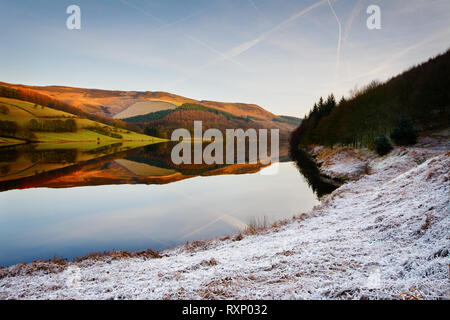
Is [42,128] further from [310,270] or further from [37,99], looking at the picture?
[310,270]

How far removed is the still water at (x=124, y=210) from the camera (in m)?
10.4

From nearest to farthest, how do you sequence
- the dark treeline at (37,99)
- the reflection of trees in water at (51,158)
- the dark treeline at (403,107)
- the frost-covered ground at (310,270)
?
→ 1. the frost-covered ground at (310,270)
2. the dark treeline at (403,107)
3. the reflection of trees in water at (51,158)
4. the dark treeline at (37,99)

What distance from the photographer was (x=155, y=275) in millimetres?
5660

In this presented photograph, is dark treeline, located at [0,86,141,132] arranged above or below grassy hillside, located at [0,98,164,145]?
above

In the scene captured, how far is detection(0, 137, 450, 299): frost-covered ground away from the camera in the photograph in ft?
12.4

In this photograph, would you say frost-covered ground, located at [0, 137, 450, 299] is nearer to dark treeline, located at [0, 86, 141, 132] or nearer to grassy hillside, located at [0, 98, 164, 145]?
grassy hillside, located at [0, 98, 164, 145]

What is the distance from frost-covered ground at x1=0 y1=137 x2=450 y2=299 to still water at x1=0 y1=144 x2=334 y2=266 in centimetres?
262

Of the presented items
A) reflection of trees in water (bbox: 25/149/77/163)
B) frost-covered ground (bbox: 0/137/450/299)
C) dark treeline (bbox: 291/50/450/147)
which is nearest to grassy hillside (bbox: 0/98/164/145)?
reflection of trees in water (bbox: 25/149/77/163)

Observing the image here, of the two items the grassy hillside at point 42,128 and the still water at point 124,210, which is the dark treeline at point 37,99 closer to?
the grassy hillside at point 42,128

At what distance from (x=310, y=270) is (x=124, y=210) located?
1401cm

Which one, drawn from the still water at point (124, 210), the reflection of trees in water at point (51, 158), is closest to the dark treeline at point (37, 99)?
the reflection of trees in water at point (51, 158)

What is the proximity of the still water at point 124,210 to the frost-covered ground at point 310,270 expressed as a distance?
8.59 ft
